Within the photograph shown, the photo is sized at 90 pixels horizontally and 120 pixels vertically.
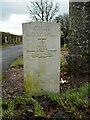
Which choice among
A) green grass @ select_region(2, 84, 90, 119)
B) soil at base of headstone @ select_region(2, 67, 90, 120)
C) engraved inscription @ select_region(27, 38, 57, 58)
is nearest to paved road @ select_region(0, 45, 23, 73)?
soil at base of headstone @ select_region(2, 67, 90, 120)

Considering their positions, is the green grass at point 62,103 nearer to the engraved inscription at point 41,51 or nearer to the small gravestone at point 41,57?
the small gravestone at point 41,57

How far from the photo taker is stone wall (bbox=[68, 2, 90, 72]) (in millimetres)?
7980

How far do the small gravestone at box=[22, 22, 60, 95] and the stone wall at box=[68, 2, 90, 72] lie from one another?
178 cm

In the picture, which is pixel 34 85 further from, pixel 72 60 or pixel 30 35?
pixel 72 60

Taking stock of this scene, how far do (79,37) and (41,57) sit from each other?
2039 millimetres

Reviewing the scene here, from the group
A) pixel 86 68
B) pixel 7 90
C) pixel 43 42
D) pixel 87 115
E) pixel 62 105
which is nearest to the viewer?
pixel 87 115

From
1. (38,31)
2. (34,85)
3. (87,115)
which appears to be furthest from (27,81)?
(87,115)

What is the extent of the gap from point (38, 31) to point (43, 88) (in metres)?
1.13

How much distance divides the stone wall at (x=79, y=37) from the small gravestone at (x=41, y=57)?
1.78 meters

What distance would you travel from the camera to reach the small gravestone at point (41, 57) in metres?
6.29

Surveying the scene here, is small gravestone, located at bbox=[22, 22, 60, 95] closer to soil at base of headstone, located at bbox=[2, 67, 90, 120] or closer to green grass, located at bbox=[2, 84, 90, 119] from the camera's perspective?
soil at base of headstone, located at bbox=[2, 67, 90, 120]

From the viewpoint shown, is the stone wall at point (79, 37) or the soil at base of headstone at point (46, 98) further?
the stone wall at point (79, 37)

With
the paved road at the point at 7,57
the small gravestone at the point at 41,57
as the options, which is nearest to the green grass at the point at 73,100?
the small gravestone at the point at 41,57

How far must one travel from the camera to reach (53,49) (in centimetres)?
636
